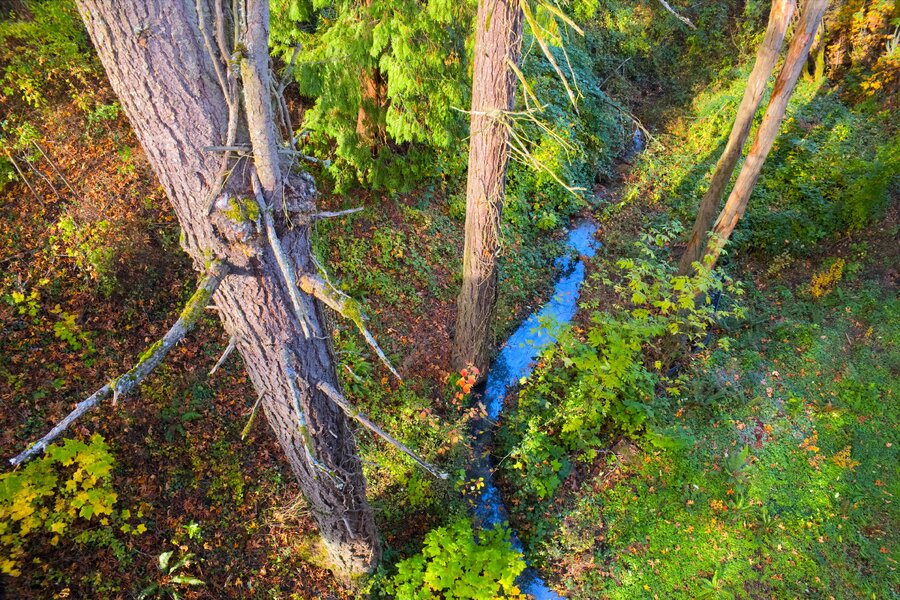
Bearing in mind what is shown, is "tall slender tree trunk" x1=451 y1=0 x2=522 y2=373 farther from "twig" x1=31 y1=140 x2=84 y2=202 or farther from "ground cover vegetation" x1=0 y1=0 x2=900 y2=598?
"twig" x1=31 y1=140 x2=84 y2=202

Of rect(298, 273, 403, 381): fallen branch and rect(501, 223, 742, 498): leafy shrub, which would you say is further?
rect(501, 223, 742, 498): leafy shrub

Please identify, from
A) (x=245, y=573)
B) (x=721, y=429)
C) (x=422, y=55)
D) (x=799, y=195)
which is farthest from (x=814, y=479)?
(x=422, y=55)

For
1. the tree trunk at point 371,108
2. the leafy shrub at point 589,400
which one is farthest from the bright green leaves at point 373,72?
the leafy shrub at point 589,400

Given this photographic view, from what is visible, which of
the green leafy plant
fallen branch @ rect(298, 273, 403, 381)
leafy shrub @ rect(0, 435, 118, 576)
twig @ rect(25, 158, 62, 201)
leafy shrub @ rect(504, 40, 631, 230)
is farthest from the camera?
leafy shrub @ rect(504, 40, 631, 230)

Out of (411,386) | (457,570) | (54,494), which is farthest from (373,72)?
(457,570)

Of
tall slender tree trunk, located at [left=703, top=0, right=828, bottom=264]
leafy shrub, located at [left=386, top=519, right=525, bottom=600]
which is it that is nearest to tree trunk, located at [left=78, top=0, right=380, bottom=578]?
leafy shrub, located at [left=386, top=519, right=525, bottom=600]

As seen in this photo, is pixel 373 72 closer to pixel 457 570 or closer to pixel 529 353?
pixel 529 353

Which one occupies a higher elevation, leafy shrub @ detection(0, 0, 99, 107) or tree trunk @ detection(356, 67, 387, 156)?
tree trunk @ detection(356, 67, 387, 156)

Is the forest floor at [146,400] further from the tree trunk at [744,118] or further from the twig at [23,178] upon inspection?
the tree trunk at [744,118]
